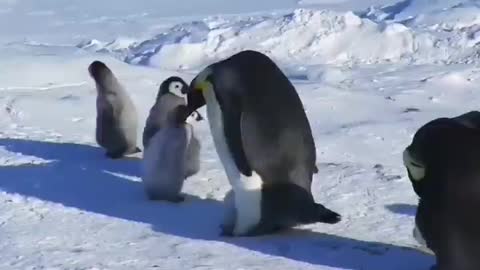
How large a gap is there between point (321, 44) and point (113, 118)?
6146 mm

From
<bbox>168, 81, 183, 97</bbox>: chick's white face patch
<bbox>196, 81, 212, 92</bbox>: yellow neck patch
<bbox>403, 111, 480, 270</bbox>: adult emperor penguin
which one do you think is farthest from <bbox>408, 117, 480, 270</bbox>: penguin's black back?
<bbox>168, 81, 183, 97</bbox>: chick's white face patch

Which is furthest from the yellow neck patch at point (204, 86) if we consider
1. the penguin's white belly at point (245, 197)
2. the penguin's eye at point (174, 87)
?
the penguin's eye at point (174, 87)

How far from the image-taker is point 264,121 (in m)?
4.00

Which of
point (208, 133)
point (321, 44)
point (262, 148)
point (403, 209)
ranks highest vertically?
point (262, 148)

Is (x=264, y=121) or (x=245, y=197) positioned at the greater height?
(x=264, y=121)

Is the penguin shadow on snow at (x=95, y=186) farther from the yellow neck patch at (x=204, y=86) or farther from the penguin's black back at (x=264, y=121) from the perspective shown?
the yellow neck patch at (x=204, y=86)

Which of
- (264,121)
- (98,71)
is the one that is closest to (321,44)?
(98,71)

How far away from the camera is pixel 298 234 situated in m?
3.97

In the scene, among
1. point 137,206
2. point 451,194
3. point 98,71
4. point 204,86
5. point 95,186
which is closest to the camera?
point 451,194

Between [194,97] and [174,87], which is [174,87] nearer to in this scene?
[174,87]

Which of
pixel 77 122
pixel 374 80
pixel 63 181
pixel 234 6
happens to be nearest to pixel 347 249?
pixel 63 181

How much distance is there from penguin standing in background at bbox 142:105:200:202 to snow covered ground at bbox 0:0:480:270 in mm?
98

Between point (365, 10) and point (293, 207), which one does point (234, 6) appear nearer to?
point (365, 10)

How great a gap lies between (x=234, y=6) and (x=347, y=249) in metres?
15.1
